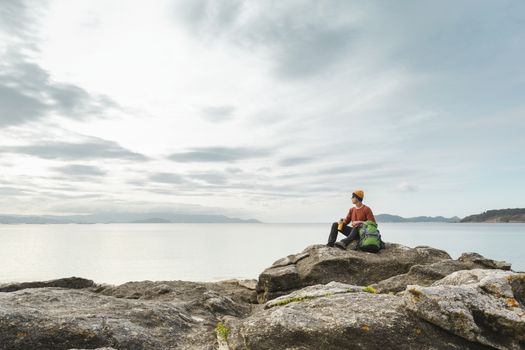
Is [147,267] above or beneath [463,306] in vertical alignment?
beneath

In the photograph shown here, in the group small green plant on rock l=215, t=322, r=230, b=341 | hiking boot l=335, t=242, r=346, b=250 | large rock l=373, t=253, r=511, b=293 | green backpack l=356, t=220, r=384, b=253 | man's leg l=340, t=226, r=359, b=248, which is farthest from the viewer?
man's leg l=340, t=226, r=359, b=248

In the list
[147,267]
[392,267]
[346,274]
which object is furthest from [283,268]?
[147,267]

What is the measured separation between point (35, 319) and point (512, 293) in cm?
1211

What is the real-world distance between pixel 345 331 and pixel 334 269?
1155 cm

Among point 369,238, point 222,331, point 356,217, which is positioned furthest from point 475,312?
point 356,217

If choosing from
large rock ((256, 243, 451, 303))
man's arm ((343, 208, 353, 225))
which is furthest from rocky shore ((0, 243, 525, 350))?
man's arm ((343, 208, 353, 225))

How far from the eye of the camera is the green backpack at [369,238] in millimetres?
21859

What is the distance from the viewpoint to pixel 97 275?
226 ft

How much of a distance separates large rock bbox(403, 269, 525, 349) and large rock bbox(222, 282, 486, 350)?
0.28 metres

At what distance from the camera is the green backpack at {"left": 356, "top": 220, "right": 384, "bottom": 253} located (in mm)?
21859

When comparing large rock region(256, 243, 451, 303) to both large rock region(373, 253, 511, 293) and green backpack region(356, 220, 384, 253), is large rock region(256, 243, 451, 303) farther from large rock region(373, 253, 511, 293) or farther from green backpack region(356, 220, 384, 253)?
large rock region(373, 253, 511, 293)

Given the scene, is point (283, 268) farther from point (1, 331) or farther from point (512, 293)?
point (1, 331)

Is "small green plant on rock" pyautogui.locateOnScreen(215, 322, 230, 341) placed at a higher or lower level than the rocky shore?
lower

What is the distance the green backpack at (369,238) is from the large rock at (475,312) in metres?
12.0
